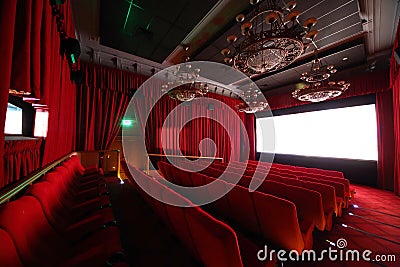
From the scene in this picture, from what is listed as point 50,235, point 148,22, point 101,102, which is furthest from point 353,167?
point 101,102

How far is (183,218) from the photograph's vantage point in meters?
1.08

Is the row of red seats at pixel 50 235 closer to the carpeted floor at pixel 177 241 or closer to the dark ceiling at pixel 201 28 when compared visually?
the carpeted floor at pixel 177 241

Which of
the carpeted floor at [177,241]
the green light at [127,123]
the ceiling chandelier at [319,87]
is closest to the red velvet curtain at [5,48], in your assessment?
the carpeted floor at [177,241]

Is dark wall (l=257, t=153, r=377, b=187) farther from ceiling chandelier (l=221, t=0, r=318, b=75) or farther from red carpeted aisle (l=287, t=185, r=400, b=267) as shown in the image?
ceiling chandelier (l=221, t=0, r=318, b=75)

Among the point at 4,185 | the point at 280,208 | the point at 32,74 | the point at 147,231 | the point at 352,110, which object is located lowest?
the point at 147,231

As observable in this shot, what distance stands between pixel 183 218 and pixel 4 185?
1359 mm

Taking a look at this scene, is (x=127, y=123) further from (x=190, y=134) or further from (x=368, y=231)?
(x=368, y=231)

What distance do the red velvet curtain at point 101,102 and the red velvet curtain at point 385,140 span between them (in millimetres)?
7597

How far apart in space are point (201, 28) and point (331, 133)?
584 centimetres

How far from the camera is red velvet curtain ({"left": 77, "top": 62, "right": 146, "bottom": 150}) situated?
429cm

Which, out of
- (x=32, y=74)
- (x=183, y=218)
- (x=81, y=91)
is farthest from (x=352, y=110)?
(x=81, y=91)

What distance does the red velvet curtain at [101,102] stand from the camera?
429cm

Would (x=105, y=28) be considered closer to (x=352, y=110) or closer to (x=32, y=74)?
(x=32, y=74)

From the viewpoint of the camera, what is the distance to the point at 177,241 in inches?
68.0
